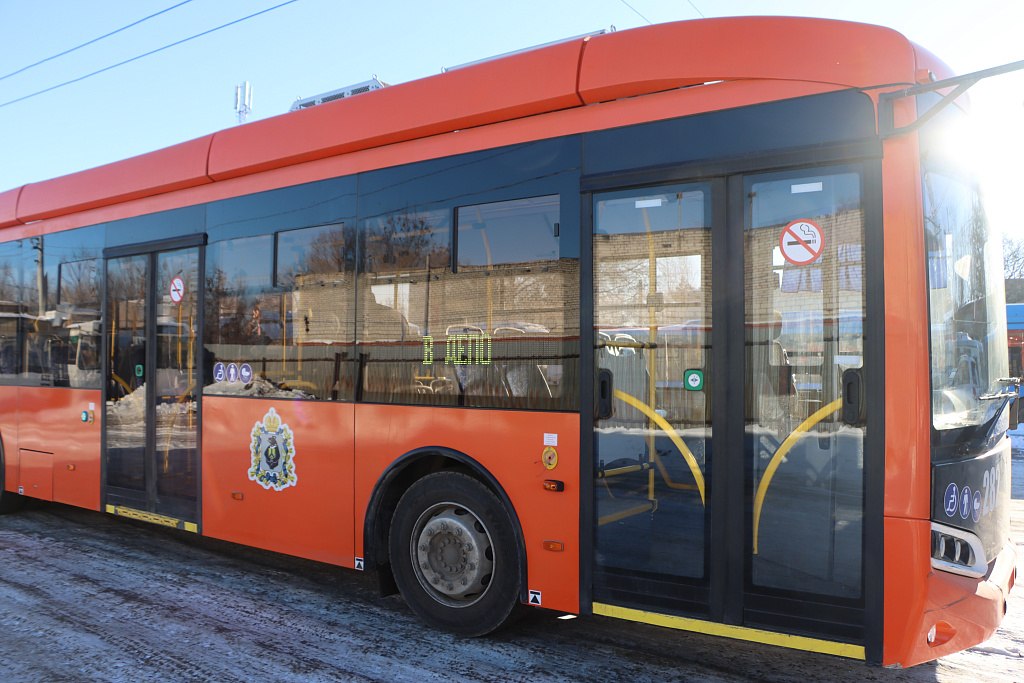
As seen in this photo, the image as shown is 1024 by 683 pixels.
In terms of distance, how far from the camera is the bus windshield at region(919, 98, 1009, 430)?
11.3 feet

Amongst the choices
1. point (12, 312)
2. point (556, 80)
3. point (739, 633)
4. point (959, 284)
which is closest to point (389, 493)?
Answer: point (739, 633)

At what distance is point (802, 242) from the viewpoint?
A: 3.56 metres

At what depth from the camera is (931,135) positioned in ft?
11.6

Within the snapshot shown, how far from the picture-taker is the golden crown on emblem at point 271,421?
18.0ft

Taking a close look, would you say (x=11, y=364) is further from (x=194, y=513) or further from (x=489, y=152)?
(x=489, y=152)

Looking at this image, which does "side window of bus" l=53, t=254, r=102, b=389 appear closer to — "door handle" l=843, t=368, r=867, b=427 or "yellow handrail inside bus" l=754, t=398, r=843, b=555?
"yellow handrail inside bus" l=754, t=398, r=843, b=555

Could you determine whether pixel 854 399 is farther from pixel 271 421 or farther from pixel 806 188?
pixel 271 421

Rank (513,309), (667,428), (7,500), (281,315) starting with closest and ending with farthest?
(667,428), (513,309), (281,315), (7,500)

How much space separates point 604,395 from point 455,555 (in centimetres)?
140

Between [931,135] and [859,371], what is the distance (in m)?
1.15

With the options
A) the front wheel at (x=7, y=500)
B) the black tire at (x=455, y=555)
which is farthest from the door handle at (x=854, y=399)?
the front wheel at (x=7, y=500)

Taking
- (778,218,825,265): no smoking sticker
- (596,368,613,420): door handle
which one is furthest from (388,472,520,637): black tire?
(778,218,825,265): no smoking sticker

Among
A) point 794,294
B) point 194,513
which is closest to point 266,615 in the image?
point 194,513

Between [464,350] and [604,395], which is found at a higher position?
[464,350]
